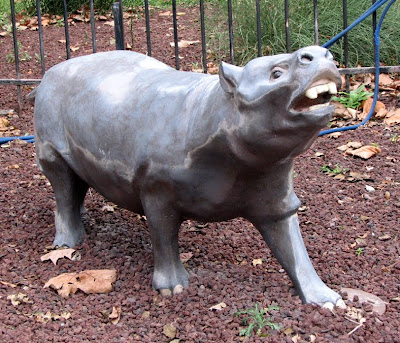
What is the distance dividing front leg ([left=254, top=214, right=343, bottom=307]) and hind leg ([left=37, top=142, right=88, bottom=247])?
1201 millimetres

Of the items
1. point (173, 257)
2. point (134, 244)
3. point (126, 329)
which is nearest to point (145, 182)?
point (173, 257)

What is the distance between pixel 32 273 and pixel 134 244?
0.59 meters

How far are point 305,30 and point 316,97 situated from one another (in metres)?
4.43

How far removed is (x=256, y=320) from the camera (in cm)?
290

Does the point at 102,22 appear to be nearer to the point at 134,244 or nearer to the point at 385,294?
the point at 134,244

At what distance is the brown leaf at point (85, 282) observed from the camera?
3.31 metres

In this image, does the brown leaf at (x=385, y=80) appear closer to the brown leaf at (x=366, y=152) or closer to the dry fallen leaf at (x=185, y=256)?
the brown leaf at (x=366, y=152)

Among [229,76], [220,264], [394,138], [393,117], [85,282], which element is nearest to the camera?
[229,76]

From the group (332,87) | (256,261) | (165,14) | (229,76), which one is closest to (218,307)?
(256,261)

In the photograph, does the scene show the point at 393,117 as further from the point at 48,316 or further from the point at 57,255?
the point at 48,316

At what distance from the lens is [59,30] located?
26.9 feet

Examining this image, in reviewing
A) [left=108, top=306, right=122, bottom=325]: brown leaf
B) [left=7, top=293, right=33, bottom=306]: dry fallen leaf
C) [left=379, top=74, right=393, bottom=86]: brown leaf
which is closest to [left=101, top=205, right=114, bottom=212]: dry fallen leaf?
[left=7, top=293, right=33, bottom=306]: dry fallen leaf

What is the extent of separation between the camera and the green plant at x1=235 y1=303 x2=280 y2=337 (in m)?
2.85

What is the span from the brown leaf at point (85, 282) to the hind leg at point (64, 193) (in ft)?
1.46
